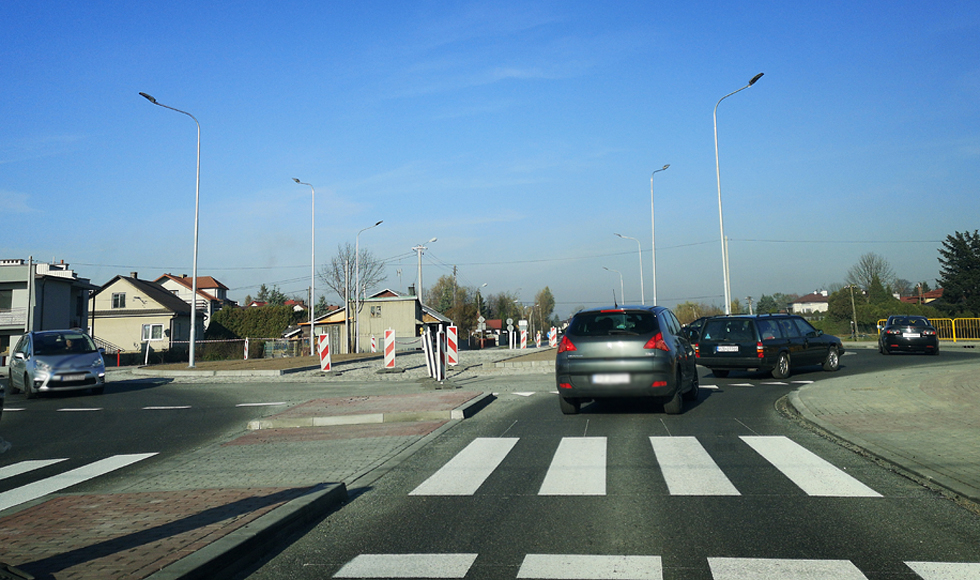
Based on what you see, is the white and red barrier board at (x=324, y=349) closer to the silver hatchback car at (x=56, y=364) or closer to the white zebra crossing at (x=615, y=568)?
the silver hatchback car at (x=56, y=364)

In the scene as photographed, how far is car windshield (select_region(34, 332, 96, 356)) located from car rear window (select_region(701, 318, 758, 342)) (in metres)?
16.5

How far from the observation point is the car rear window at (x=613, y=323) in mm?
11031

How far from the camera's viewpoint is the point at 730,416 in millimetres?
11195

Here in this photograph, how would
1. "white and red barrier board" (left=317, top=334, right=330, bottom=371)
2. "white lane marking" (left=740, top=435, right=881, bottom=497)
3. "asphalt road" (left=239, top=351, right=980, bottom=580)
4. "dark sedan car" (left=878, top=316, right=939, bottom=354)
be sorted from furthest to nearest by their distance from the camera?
"dark sedan car" (left=878, top=316, right=939, bottom=354) < "white and red barrier board" (left=317, top=334, right=330, bottom=371) < "white lane marking" (left=740, top=435, right=881, bottom=497) < "asphalt road" (left=239, top=351, right=980, bottom=580)

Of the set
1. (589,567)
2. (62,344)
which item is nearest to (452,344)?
(62,344)

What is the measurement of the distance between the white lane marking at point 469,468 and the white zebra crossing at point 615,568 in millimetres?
1885

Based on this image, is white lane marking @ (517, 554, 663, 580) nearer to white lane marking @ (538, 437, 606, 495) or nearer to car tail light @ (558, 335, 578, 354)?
white lane marking @ (538, 437, 606, 495)

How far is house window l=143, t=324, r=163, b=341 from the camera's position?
65438 millimetres

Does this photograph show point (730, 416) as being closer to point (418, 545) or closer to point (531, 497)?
point (531, 497)

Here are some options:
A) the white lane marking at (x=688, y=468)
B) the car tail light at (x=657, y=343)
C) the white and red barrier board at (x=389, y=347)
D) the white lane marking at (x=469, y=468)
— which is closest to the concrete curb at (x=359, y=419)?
the white lane marking at (x=469, y=468)

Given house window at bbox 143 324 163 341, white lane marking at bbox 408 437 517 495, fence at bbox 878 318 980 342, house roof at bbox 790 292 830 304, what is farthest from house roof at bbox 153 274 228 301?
house roof at bbox 790 292 830 304

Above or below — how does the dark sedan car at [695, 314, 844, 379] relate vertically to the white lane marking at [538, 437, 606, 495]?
above

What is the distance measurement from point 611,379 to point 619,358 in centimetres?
34

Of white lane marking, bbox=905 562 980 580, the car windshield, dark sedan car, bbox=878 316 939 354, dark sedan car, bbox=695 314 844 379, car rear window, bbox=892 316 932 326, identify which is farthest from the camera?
car rear window, bbox=892 316 932 326
